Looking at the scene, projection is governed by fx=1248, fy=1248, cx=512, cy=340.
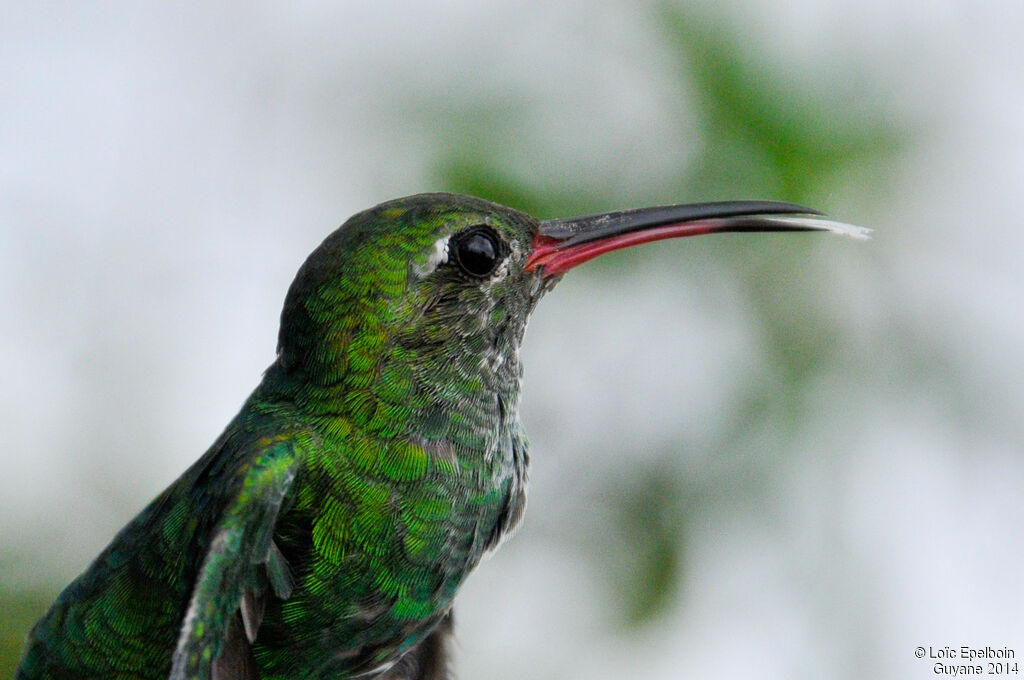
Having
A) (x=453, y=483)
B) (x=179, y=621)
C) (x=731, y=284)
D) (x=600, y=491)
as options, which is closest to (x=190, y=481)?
(x=179, y=621)

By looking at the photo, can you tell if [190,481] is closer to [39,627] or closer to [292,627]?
[292,627]

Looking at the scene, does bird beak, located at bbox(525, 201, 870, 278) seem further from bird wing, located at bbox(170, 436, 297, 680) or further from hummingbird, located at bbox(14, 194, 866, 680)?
bird wing, located at bbox(170, 436, 297, 680)

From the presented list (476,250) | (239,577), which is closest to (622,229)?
(476,250)

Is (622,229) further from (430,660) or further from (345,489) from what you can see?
(430,660)

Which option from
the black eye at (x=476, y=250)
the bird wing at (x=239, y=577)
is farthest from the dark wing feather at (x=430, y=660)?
the black eye at (x=476, y=250)

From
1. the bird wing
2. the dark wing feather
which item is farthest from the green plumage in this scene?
the dark wing feather
